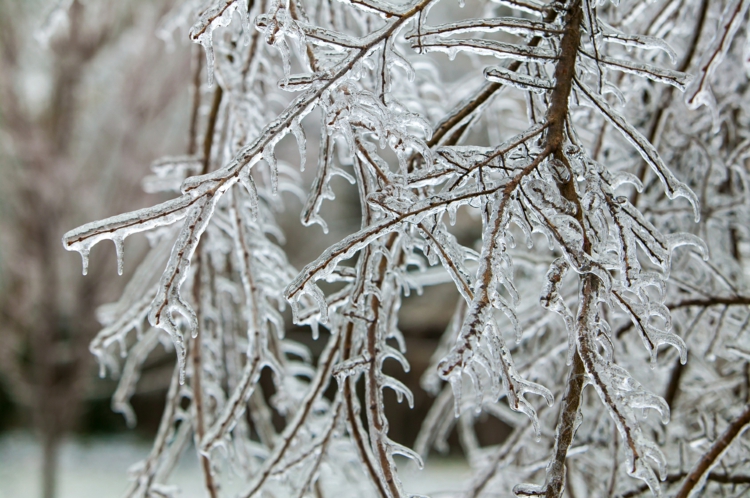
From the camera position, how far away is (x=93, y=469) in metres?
7.12

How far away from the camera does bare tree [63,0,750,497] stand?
66 centimetres

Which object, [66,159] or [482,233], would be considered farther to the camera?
[66,159]

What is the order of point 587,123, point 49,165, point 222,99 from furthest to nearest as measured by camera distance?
point 49,165 < point 587,123 < point 222,99

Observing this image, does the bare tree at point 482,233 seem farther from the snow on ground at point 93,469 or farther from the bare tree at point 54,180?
the snow on ground at point 93,469

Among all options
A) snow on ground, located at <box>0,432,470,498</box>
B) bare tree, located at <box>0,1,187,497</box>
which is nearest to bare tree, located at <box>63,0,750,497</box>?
bare tree, located at <box>0,1,187,497</box>

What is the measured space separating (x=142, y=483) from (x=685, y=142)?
158cm

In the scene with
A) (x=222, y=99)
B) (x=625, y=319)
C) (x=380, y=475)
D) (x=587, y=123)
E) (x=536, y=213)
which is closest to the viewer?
(x=536, y=213)

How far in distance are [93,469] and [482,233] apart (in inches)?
311

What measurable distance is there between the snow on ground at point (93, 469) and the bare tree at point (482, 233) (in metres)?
4.78

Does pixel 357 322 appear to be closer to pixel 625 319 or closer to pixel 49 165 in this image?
pixel 625 319

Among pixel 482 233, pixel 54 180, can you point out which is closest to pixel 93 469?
pixel 54 180

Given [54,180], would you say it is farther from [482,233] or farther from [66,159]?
[482,233]

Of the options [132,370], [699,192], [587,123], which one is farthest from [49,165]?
[699,192]

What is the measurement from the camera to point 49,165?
4344mm
